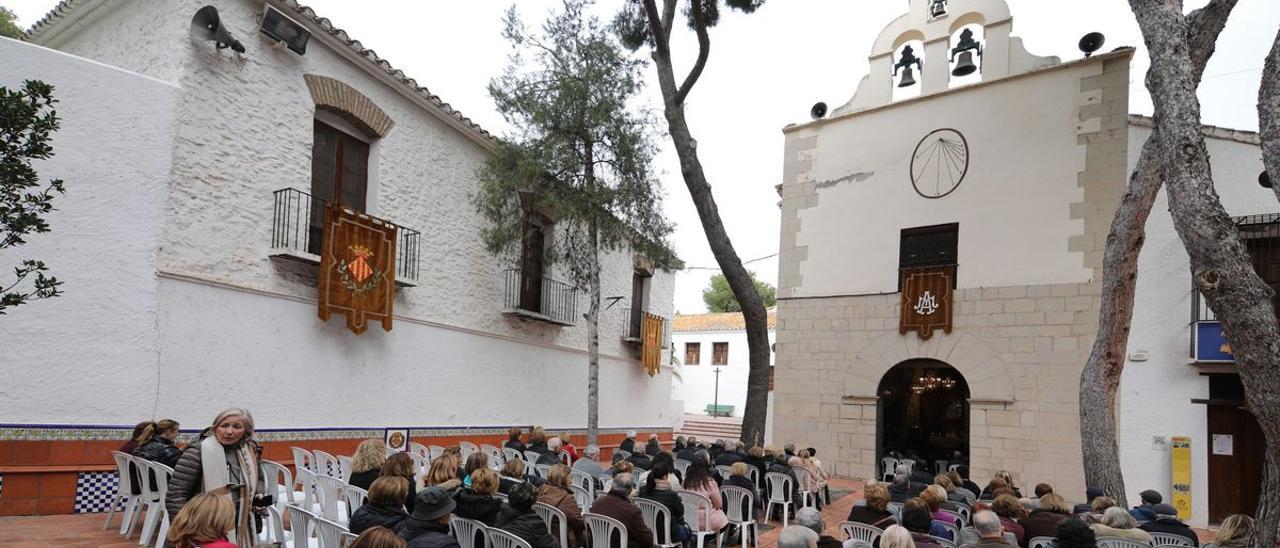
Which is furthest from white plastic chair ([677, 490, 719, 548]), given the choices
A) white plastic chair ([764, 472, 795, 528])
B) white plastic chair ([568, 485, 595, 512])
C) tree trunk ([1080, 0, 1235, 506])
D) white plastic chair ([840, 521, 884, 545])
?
tree trunk ([1080, 0, 1235, 506])

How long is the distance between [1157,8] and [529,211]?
821 centimetres

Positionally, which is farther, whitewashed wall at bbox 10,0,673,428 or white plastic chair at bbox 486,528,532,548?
whitewashed wall at bbox 10,0,673,428

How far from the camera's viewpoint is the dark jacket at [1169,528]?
531 centimetres

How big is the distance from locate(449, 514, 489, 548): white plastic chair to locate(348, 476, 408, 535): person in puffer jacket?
0.45 m

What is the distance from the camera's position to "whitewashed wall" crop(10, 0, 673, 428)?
24.1 ft

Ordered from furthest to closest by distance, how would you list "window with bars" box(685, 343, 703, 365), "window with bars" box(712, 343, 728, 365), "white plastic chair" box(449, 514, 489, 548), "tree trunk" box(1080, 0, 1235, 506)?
1. "window with bars" box(685, 343, 703, 365)
2. "window with bars" box(712, 343, 728, 365)
3. "tree trunk" box(1080, 0, 1235, 506)
4. "white plastic chair" box(449, 514, 489, 548)

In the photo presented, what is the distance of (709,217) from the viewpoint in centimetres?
1105

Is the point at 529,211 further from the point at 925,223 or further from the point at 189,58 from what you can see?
the point at 925,223

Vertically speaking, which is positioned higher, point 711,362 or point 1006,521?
point 711,362

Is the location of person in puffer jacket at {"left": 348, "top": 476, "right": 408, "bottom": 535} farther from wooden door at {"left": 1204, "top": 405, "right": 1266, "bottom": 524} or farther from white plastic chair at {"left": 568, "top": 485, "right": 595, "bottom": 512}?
wooden door at {"left": 1204, "top": 405, "right": 1266, "bottom": 524}

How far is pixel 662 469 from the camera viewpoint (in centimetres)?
554

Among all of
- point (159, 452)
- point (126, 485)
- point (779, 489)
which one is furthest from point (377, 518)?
point (779, 489)

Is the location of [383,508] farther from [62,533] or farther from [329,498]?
[62,533]

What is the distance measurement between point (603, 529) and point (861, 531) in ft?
5.35
